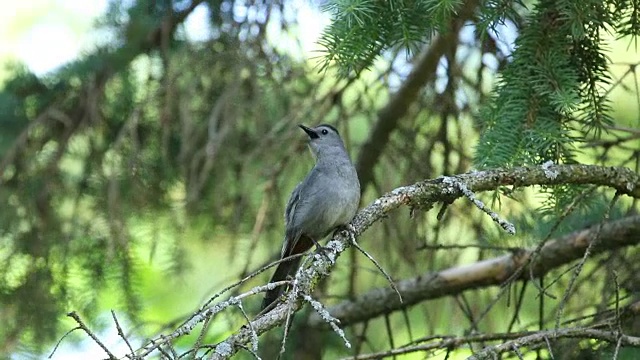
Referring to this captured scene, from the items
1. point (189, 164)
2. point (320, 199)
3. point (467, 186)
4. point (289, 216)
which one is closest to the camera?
point (467, 186)

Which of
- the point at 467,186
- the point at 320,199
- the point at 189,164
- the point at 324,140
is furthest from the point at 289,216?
the point at 467,186

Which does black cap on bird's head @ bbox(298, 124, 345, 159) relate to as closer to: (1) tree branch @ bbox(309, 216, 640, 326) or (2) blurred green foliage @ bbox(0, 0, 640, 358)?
(2) blurred green foliage @ bbox(0, 0, 640, 358)

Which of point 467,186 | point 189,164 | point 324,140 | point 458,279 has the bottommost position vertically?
point 467,186

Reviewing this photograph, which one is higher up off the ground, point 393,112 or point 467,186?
point 393,112

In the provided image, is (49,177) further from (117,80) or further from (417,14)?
(417,14)

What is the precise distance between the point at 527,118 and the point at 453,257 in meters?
1.98

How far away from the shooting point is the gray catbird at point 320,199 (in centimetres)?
403

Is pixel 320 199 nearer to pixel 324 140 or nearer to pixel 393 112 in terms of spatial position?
pixel 324 140

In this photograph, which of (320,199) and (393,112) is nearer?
(320,199)

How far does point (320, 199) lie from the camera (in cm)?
412

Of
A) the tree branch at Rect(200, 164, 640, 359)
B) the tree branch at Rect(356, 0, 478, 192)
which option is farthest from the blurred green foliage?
the tree branch at Rect(200, 164, 640, 359)

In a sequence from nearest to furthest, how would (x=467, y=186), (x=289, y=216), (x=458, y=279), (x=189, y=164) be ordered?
(x=467, y=186) < (x=289, y=216) < (x=458, y=279) < (x=189, y=164)

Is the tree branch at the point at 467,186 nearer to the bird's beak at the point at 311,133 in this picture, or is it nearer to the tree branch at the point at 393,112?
the bird's beak at the point at 311,133

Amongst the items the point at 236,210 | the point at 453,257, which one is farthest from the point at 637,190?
the point at 236,210
